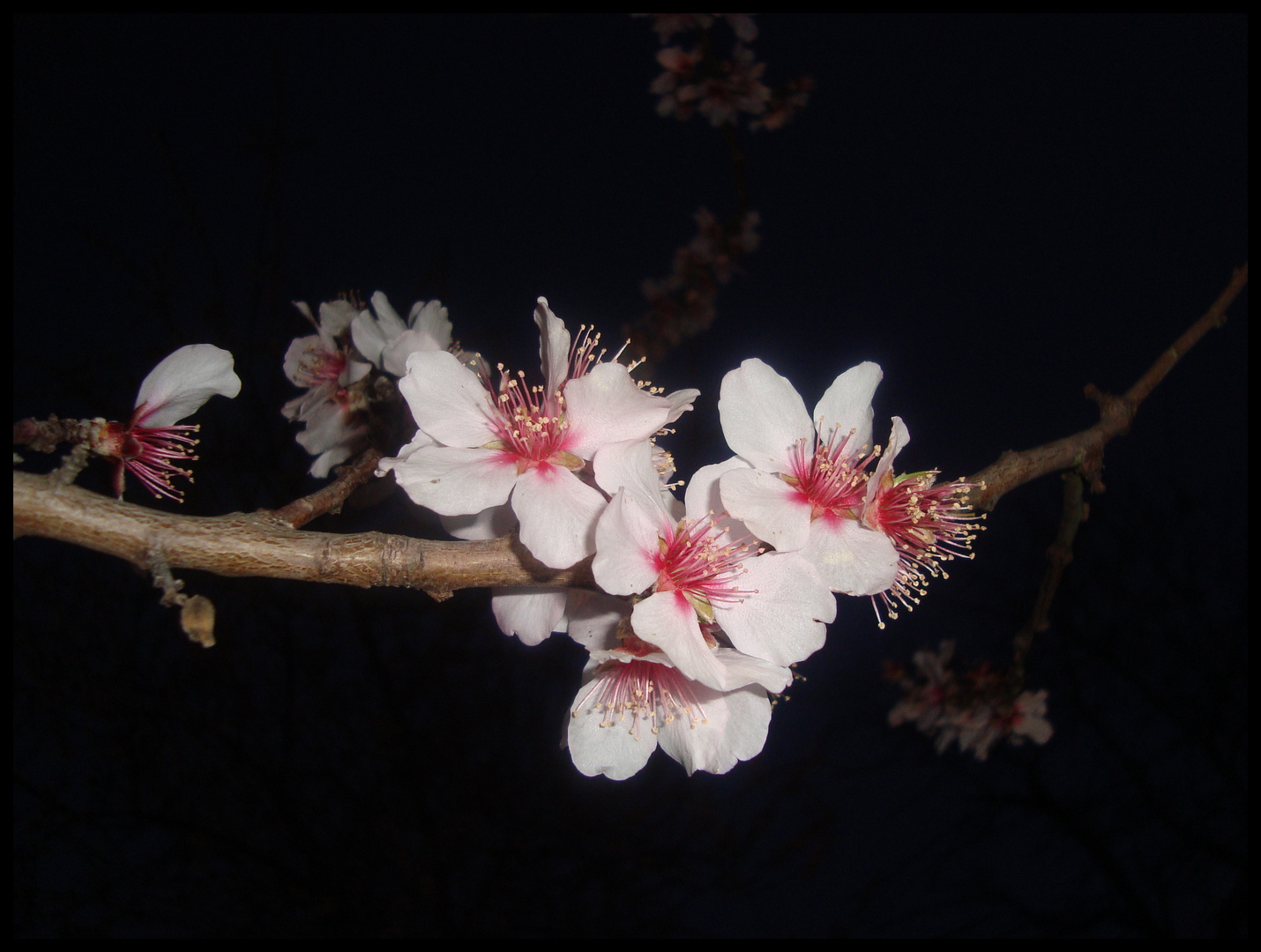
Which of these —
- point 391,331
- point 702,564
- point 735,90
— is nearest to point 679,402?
point 702,564

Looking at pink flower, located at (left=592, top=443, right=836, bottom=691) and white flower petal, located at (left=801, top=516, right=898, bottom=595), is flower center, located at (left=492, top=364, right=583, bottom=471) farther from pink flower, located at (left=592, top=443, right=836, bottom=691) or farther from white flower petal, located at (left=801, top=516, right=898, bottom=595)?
white flower petal, located at (left=801, top=516, right=898, bottom=595)

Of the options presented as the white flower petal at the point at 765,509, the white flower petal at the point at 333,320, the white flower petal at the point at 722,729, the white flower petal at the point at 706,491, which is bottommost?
the white flower petal at the point at 722,729

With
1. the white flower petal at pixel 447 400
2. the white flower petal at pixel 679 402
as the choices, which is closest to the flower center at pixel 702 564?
the white flower petal at pixel 679 402

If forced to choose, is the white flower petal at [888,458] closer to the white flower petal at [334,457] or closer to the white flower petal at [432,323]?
the white flower petal at [432,323]

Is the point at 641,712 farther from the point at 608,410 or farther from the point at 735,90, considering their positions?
the point at 735,90

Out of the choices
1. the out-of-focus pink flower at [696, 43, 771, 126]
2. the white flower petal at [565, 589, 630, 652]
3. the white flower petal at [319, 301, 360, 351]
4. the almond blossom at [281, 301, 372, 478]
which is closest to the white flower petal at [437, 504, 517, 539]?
the white flower petal at [565, 589, 630, 652]

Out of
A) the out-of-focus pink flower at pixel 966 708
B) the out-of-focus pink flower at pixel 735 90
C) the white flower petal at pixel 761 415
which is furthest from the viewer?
the out-of-focus pink flower at pixel 735 90

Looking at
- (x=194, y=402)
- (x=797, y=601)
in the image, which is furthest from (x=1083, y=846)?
(x=194, y=402)
